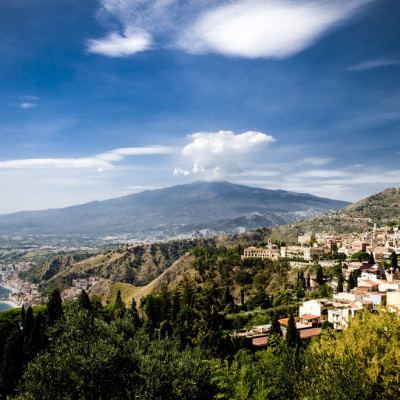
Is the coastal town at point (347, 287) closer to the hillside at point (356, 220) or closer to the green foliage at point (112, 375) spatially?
the green foliage at point (112, 375)

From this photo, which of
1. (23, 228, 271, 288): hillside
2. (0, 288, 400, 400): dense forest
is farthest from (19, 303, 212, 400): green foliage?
(23, 228, 271, 288): hillside

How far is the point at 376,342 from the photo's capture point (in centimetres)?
1378

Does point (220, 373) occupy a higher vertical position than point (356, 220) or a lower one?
lower

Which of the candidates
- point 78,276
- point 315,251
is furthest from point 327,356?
point 78,276

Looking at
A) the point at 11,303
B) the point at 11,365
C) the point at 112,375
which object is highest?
the point at 112,375

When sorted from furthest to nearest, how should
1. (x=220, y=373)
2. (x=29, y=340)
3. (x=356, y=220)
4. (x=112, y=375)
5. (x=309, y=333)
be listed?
(x=356, y=220) → (x=309, y=333) → (x=29, y=340) → (x=220, y=373) → (x=112, y=375)

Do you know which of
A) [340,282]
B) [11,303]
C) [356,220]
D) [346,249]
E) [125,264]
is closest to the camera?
[340,282]

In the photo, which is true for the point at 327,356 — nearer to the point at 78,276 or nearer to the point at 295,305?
the point at 295,305

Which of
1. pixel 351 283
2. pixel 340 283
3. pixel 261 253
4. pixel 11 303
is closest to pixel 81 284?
pixel 11 303

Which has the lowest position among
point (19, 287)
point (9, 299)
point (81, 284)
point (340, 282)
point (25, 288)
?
point (19, 287)

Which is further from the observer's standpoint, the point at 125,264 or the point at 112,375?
the point at 125,264

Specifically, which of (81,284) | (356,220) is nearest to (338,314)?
(81,284)

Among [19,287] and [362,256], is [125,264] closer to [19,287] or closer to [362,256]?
[19,287]

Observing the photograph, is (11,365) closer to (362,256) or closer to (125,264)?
(362,256)
